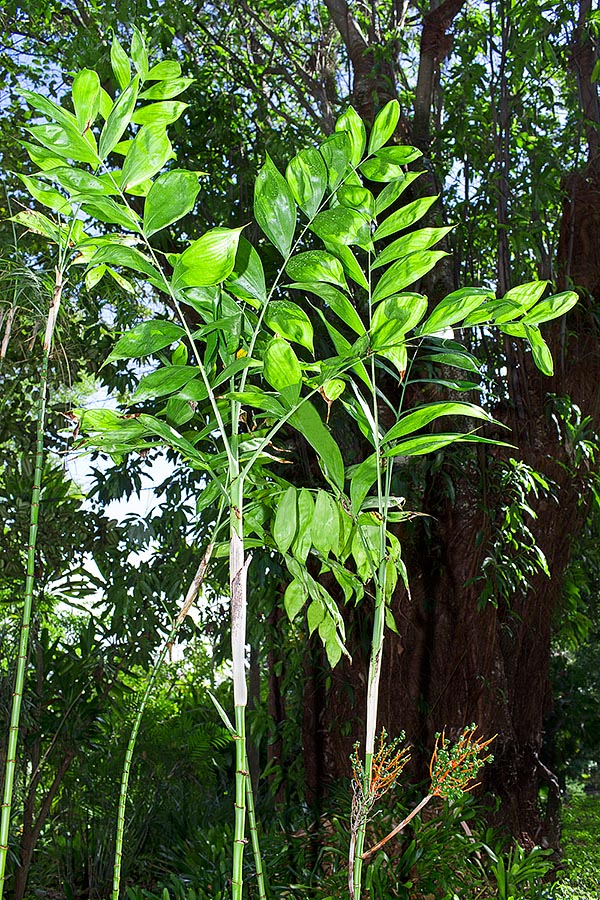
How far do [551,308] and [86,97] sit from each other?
543 mm

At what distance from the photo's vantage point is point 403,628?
2320 millimetres

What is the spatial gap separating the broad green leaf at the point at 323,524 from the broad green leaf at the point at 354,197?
1.10ft

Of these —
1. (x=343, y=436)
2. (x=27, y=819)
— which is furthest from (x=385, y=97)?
(x=27, y=819)

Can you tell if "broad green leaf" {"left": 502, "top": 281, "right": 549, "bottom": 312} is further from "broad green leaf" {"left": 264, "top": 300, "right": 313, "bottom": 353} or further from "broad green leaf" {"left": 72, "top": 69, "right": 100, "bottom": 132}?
"broad green leaf" {"left": 72, "top": 69, "right": 100, "bottom": 132}

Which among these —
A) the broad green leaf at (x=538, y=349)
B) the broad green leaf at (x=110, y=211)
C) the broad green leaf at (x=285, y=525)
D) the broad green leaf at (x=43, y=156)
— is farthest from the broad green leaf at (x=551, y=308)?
the broad green leaf at (x=43, y=156)

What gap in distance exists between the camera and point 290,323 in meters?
0.89

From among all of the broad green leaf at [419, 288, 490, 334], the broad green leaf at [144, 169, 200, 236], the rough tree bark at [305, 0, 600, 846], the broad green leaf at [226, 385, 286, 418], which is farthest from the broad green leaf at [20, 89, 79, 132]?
the rough tree bark at [305, 0, 600, 846]

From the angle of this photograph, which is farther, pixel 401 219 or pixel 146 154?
pixel 401 219

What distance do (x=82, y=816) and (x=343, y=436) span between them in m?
2.14

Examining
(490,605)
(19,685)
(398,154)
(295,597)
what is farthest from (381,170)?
(490,605)

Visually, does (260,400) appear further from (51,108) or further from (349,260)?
(51,108)

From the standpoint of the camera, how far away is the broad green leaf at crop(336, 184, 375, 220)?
0.89 meters

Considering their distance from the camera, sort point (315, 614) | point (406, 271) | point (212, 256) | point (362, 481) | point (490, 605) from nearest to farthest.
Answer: point (212, 256) < point (406, 271) < point (362, 481) < point (315, 614) < point (490, 605)

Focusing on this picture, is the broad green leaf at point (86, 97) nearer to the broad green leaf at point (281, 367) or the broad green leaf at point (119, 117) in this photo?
the broad green leaf at point (119, 117)
